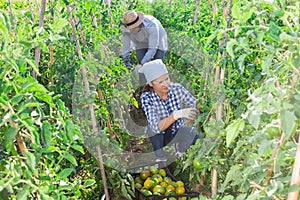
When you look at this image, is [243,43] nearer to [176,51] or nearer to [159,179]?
[159,179]

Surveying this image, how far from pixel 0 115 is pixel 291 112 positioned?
2.81 feet

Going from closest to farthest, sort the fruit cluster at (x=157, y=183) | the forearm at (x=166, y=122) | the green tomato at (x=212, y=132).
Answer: the green tomato at (x=212, y=132), the fruit cluster at (x=157, y=183), the forearm at (x=166, y=122)

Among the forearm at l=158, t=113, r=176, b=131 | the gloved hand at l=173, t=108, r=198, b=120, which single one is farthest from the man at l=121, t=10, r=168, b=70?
the gloved hand at l=173, t=108, r=198, b=120

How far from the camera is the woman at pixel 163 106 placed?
8.82ft

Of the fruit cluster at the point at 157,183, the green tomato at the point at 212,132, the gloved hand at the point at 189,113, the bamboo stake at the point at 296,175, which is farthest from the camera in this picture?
the gloved hand at the point at 189,113

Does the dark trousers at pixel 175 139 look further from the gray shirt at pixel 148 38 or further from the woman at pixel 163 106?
the gray shirt at pixel 148 38

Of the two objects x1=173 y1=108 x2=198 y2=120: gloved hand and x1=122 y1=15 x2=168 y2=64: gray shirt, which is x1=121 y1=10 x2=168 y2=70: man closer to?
x1=122 y1=15 x2=168 y2=64: gray shirt

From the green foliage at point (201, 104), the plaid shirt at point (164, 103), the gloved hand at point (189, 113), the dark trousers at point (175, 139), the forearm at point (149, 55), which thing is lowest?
the dark trousers at point (175, 139)

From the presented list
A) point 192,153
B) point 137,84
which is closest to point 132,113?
point 137,84

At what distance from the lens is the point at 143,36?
415 centimetres

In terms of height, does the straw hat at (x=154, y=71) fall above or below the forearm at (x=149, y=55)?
above

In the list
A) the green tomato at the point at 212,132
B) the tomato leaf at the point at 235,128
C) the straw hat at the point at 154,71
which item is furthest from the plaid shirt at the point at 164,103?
the tomato leaf at the point at 235,128

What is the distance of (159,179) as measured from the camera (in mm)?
2455

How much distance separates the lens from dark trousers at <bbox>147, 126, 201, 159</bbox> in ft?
8.94
